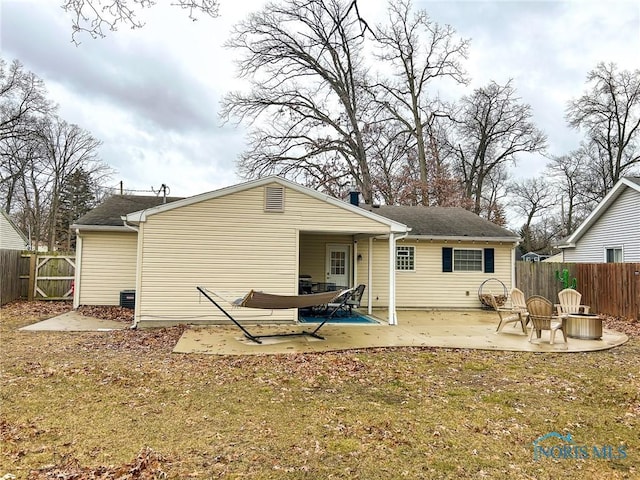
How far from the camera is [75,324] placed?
31.9 feet

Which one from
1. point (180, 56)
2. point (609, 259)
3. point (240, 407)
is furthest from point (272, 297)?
point (609, 259)

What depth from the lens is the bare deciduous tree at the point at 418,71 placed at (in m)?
22.7

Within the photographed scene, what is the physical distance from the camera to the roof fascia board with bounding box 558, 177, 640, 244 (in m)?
14.0

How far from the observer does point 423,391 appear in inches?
205

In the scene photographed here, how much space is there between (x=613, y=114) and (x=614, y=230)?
46.5 ft

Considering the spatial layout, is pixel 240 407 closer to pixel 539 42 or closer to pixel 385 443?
pixel 385 443

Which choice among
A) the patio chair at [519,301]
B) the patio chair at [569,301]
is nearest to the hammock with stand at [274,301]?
the patio chair at [519,301]

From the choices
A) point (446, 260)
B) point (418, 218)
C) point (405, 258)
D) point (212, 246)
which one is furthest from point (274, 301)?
point (418, 218)

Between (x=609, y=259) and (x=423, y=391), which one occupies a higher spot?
(x=609, y=259)

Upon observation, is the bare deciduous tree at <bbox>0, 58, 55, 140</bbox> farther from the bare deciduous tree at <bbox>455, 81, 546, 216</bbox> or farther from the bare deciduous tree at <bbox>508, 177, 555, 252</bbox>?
the bare deciduous tree at <bbox>508, 177, 555, 252</bbox>

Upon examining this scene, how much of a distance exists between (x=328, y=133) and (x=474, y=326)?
49.5 feet

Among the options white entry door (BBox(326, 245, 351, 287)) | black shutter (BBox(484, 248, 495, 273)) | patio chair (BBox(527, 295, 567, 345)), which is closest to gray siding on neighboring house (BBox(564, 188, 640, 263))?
black shutter (BBox(484, 248, 495, 273))

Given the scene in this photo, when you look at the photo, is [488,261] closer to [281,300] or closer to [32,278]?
[281,300]

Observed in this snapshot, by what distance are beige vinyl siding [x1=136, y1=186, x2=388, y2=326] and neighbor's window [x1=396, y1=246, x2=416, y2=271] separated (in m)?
3.99
